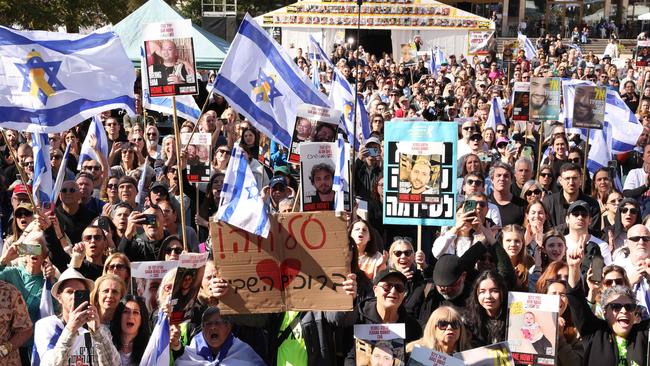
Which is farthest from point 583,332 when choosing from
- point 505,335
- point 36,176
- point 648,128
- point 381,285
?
point 648,128

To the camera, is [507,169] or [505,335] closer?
[505,335]

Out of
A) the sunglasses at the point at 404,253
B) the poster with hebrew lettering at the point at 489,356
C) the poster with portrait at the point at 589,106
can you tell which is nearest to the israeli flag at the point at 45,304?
the sunglasses at the point at 404,253

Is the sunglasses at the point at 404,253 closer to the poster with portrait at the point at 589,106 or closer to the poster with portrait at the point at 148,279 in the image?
the poster with portrait at the point at 148,279

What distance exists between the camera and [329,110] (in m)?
8.89

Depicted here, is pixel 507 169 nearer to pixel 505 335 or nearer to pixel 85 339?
pixel 505 335

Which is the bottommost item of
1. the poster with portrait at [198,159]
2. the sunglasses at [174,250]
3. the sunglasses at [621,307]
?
the sunglasses at [621,307]

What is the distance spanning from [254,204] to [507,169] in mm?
4065

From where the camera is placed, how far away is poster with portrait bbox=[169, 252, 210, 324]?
5965 mm

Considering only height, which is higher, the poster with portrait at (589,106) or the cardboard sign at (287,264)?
the poster with portrait at (589,106)

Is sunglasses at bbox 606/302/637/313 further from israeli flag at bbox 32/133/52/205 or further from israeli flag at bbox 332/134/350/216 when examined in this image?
israeli flag at bbox 32/133/52/205

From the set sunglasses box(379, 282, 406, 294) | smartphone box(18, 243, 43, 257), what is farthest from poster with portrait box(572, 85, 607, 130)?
smartphone box(18, 243, 43, 257)

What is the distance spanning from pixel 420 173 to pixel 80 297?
2.88 m

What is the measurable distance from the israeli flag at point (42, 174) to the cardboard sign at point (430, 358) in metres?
3.81

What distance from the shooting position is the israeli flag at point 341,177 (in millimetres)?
7465
